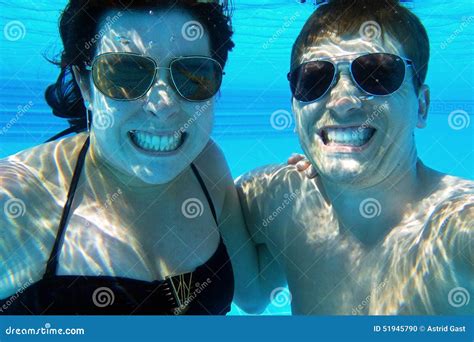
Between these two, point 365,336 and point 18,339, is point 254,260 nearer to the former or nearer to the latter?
point 365,336

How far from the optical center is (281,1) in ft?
28.0

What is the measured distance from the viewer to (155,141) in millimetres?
2615

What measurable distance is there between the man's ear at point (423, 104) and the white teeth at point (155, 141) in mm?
1562

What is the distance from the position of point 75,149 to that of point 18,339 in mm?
1290

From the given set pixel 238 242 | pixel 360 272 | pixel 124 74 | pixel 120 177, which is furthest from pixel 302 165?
pixel 124 74

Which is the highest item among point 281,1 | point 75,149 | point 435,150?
point 75,149

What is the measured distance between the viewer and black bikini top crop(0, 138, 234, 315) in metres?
2.45

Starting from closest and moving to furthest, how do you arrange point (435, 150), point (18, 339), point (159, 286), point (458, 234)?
point (458, 234) < point (159, 286) < point (18, 339) < point (435, 150)

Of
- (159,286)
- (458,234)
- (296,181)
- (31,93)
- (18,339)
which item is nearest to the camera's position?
(458,234)

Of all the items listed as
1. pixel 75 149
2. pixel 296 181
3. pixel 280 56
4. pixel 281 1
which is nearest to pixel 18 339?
pixel 75 149

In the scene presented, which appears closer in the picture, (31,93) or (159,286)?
(159,286)

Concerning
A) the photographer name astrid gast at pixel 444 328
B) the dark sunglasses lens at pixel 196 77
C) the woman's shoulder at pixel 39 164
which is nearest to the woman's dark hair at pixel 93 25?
the dark sunglasses lens at pixel 196 77

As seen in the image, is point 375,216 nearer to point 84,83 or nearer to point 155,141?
point 155,141

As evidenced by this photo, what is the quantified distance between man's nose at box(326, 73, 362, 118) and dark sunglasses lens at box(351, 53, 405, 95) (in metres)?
0.05
